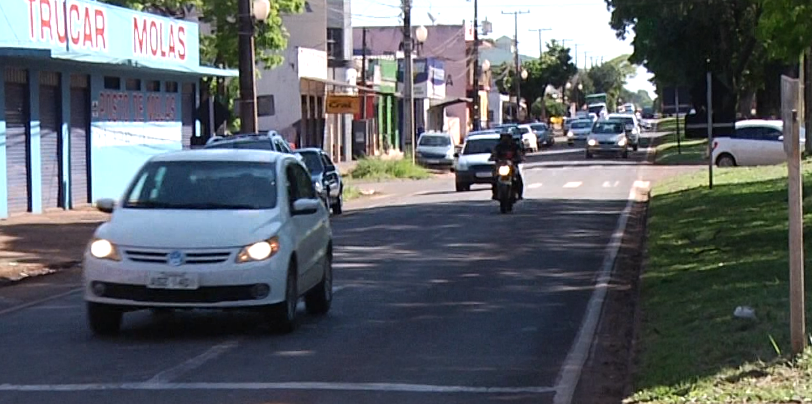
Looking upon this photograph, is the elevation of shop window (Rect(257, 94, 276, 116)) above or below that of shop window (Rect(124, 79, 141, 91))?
below

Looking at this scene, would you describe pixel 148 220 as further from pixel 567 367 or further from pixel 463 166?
pixel 463 166

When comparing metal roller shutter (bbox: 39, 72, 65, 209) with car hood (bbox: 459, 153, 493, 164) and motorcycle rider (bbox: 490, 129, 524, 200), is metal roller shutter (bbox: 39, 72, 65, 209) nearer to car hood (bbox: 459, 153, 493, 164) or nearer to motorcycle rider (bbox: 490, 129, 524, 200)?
motorcycle rider (bbox: 490, 129, 524, 200)

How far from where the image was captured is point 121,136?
33.6 metres

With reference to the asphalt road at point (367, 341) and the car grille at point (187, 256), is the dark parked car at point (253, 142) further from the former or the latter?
the car grille at point (187, 256)

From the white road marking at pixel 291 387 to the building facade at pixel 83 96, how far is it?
16.1 m

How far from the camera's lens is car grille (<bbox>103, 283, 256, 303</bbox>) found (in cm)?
1181

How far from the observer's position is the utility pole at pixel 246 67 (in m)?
29.5

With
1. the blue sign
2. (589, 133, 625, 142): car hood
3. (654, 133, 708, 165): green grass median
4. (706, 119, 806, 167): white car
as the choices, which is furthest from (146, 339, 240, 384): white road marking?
(589, 133, 625, 142): car hood

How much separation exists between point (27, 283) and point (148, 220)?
6.30 m

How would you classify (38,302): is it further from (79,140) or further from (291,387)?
(79,140)

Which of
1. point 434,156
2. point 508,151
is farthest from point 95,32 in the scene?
point 434,156

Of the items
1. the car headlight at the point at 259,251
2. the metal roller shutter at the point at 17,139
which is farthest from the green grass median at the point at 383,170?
the car headlight at the point at 259,251

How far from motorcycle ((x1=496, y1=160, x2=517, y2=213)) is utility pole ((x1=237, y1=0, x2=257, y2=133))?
553 centimetres

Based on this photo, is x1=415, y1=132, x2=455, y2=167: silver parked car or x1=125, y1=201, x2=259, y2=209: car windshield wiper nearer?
x1=125, y1=201, x2=259, y2=209: car windshield wiper
